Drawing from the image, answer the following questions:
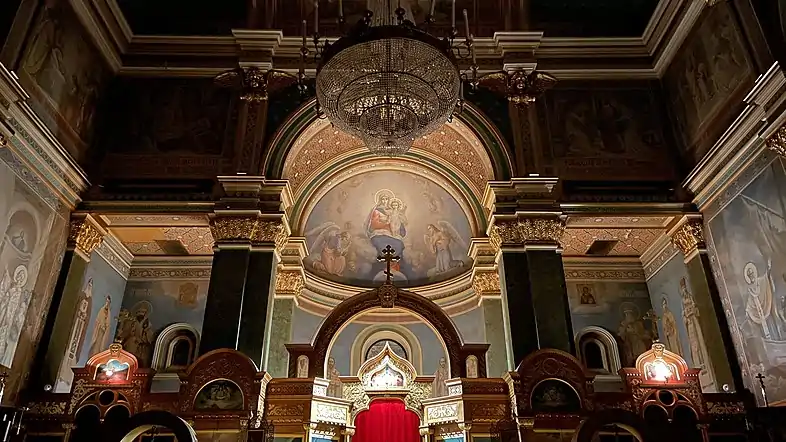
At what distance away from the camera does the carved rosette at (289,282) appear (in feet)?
47.1

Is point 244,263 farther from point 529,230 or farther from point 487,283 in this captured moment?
point 487,283

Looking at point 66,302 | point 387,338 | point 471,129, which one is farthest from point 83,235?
point 387,338

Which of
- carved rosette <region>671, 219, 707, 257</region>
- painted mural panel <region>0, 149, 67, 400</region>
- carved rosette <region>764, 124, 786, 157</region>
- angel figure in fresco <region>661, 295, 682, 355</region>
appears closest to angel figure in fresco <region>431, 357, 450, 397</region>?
angel figure in fresco <region>661, 295, 682, 355</region>

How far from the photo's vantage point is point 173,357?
47.6ft

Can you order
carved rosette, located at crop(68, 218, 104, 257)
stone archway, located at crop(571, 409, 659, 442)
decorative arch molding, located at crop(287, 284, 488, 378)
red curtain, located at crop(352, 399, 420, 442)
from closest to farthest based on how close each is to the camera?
stone archway, located at crop(571, 409, 659, 442) < decorative arch molding, located at crop(287, 284, 488, 378) < carved rosette, located at crop(68, 218, 104, 257) < red curtain, located at crop(352, 399, 420, 442)

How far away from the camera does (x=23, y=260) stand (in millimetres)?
9594

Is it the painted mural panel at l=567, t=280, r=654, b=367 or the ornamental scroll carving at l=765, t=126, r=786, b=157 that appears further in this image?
the painted mural panel at l=567, t=280, r=654, b=367

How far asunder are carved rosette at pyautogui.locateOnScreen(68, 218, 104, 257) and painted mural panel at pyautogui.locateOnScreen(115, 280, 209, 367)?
311 centimetres

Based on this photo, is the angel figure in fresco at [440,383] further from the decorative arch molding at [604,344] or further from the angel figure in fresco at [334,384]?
the decorative arch molding at [604,344]

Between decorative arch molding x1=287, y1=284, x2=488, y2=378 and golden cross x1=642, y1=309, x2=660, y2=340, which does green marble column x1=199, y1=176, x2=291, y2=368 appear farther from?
golden cross x1=642, y1=309, x2=660, y2=340

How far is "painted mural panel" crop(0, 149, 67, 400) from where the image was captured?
29.9 ft

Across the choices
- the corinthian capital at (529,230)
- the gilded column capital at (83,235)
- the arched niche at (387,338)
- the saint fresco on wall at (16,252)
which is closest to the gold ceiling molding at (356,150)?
the corinthian capital at (529,230)

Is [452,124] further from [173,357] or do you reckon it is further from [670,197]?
[173,357]

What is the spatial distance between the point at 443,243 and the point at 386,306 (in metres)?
6.23
